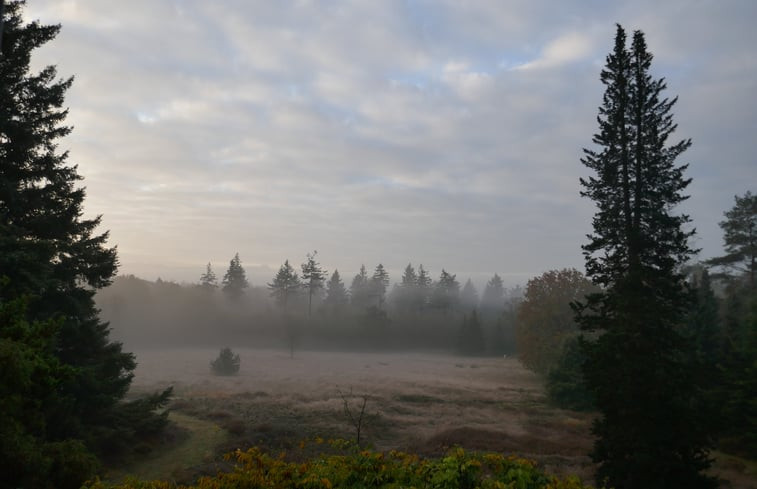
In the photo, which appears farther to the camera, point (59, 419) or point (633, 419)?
point (59, 419)

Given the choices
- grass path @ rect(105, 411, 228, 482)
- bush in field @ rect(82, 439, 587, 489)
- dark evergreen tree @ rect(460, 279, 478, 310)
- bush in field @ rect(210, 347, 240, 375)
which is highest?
dark evergreen tree @ rect(460, 279, 478, 310)

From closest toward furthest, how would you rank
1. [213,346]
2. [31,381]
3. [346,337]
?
[31,381] < [213,346] < [346,337]

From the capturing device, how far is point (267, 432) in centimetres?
2341

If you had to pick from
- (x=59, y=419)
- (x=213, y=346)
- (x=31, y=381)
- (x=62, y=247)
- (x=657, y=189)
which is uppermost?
(x=657, y=189)

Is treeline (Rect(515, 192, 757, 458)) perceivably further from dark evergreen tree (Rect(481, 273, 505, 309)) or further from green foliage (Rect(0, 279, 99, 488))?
dark evergreen tree (Rect(481, 273, 505, 309))

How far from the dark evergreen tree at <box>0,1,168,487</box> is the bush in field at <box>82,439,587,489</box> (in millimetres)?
10155

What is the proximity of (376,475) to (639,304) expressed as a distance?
12.1 metres

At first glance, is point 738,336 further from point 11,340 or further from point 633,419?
point 11,340

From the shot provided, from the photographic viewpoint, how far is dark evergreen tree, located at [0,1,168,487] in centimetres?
1512

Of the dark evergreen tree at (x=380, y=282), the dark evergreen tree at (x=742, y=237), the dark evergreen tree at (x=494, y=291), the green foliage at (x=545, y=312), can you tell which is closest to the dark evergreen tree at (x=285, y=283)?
the dark evergreen tree at (x=380, y=282)

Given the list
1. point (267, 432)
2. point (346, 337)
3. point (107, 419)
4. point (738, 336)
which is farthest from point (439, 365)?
point (107, 419)

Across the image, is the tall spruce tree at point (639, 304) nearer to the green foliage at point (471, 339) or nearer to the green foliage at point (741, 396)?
the green foliage at point (741, 396)

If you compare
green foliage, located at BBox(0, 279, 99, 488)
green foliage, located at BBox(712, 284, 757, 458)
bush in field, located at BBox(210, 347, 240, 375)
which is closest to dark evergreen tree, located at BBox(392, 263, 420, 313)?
bush in field, located at BBox(210, 347, 240, 375)

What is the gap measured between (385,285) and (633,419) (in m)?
102
